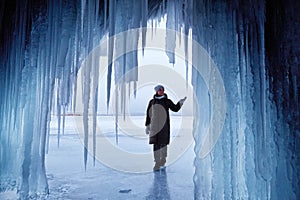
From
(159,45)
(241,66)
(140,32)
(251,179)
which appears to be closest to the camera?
(251,179)

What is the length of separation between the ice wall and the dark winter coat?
0.65 metres

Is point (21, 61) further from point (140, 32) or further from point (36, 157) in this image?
point (140, 32)

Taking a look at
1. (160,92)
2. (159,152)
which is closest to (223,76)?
(160,92)

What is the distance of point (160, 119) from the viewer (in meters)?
4.10

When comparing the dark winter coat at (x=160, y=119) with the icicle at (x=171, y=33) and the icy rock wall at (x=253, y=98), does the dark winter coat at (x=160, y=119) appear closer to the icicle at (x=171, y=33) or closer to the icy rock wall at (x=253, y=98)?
the icicle at (x=171, y=33)

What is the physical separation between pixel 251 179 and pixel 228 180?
26 centimetres

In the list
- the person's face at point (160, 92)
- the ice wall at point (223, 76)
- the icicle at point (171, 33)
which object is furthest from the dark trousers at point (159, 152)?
the icicle at point (171, 33)

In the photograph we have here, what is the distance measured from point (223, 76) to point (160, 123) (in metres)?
1.89

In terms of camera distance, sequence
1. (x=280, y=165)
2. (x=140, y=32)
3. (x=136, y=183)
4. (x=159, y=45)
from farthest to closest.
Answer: (x=159, y=45) < (x=136, y=183) < (x=140, y=32) < (x=280, y=165)

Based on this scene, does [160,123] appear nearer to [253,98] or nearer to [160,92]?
[160,92]

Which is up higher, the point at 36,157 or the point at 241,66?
the point at 241,66

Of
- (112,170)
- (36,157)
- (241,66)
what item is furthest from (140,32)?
(112,170)

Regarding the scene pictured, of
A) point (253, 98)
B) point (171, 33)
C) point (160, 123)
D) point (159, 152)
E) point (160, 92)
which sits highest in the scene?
point (171, 33)

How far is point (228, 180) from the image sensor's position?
2.28 metres
